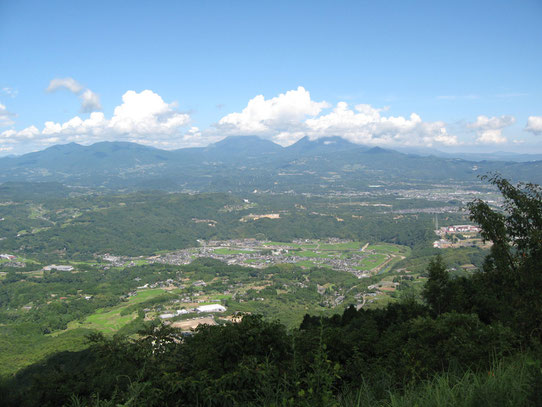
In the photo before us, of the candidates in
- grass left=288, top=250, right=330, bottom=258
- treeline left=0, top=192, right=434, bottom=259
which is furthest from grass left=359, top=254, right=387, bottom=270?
treeline left=0, top=192, right=434, bottom=259

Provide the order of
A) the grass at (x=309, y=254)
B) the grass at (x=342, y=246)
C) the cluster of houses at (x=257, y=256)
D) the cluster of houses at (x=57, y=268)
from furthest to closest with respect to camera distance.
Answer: the grass at (x=342, y=246), the grass at (x=309, y=254), the cluster of houses at (x=257, y=256), the cluster of houses at (x=57, y=268)

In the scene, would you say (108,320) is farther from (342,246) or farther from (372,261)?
(342,246)

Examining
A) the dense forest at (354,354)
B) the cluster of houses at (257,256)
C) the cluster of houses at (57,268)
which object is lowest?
the cluster of houses at (257,256)

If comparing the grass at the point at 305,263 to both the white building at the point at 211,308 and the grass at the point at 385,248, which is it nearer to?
the grass at the point at 385,248

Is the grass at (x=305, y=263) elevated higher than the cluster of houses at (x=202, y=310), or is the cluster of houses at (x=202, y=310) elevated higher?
the cluster of houses at (x=202, y=310)

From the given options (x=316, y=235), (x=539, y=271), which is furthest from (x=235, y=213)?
(x=539, y=271)

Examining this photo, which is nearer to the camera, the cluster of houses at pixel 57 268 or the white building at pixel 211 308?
the white building at pixel 211 308

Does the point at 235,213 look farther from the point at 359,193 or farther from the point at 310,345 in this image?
the point at 310,345

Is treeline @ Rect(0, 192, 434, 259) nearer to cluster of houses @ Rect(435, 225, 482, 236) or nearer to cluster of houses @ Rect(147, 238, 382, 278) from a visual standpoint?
cluster of houses @ Rect(435, 225, 482, 236)

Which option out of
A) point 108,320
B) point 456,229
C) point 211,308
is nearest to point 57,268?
point 108,320

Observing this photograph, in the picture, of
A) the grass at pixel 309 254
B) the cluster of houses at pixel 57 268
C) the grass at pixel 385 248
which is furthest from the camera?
the grass at pixel 385 248

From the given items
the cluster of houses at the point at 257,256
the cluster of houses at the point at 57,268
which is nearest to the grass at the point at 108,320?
the cluster of houses at the point at 57,268
